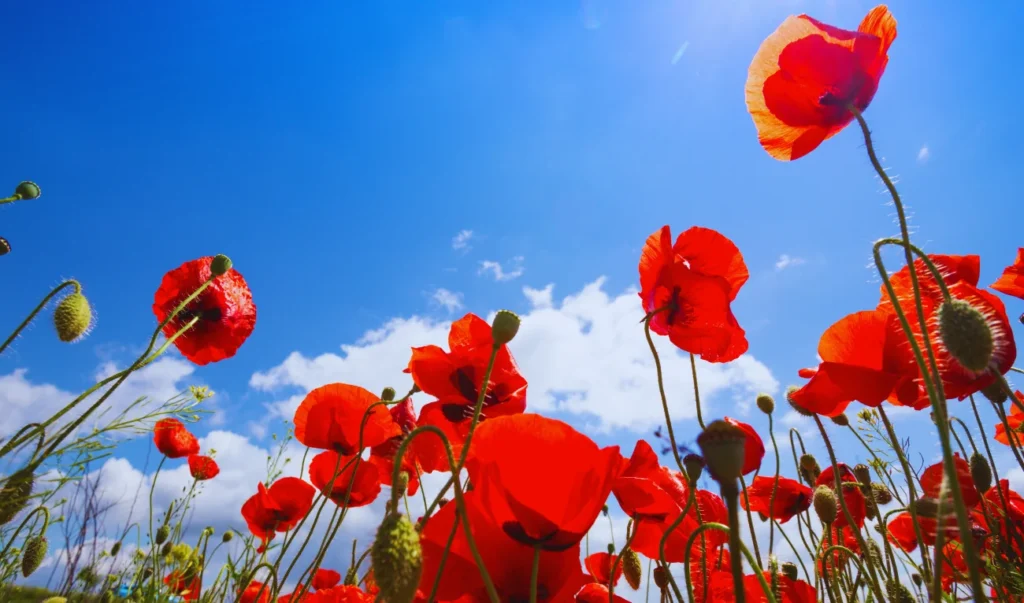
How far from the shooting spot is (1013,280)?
2199 mm

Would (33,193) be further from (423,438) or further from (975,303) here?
(975,303)

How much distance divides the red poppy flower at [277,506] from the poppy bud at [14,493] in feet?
5.85

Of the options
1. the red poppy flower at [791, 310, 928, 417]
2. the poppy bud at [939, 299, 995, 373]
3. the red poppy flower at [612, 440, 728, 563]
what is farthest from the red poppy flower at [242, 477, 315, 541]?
the poppy bud at [939, 299, 995, 373]

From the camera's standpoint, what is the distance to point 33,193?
226 cm

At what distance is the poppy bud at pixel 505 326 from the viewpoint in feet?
4.38

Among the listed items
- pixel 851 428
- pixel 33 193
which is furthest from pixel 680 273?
pixel 33 193

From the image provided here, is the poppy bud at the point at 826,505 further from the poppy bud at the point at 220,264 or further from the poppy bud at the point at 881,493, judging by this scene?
the poppy bud at the point at 220,264

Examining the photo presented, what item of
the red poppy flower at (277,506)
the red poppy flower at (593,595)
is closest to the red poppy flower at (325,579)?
the red poppy flower at (277,506)

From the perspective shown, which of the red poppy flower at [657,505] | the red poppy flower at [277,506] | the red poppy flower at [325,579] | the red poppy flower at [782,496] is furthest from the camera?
the red poppy flower at [325,579]

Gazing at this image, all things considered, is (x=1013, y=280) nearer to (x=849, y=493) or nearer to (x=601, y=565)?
(x=849, y=493)

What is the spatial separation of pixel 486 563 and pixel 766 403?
1.98 metres

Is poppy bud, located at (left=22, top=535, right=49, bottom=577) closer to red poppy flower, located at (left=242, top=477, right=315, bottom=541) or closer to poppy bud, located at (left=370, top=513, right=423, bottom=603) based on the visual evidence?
red poppy flower, located at (left=242, top=477, right=315, bottom=541)

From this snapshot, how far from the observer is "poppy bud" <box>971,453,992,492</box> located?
1936 millimetres

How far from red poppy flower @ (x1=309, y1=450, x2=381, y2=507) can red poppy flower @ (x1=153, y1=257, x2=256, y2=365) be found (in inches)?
26.4
